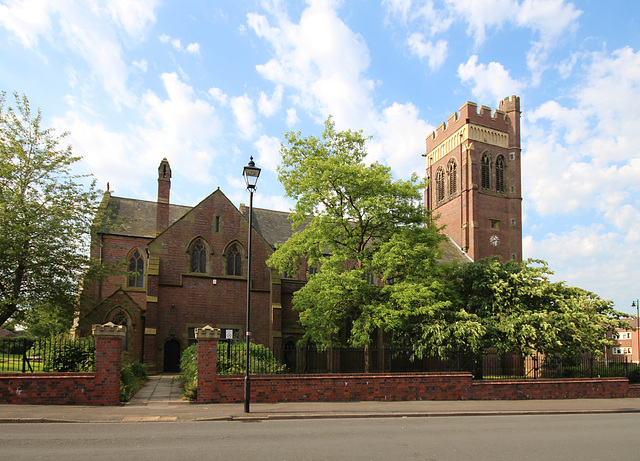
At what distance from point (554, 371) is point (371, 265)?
35.4ft

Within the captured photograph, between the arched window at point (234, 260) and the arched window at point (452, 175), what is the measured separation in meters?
22.9

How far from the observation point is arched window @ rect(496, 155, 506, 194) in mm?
42969

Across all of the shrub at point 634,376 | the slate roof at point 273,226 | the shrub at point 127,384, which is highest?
the slate roof at point 273,226

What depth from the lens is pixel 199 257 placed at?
1118 inches

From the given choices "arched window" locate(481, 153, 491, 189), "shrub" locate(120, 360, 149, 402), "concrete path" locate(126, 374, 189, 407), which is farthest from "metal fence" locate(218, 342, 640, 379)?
"arched window" locate(481, 153, 491, 189)

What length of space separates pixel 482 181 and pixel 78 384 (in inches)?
1454

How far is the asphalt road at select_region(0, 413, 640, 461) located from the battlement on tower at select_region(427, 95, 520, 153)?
1360 inches

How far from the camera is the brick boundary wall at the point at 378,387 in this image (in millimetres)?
14758

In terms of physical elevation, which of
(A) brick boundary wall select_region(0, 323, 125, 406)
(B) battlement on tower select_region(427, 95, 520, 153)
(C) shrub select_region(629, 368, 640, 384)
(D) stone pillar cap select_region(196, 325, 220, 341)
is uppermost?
(B) battlement on tower select_region(427, 95, 520, 153)

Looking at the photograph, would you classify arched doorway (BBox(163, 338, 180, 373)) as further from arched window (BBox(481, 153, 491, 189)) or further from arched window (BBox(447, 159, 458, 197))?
arched window (BBox(481, 153, 491, 189))

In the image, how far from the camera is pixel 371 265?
70.1 ft

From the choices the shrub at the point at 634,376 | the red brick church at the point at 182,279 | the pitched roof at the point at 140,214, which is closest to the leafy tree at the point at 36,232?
the red brick church at the point at 182,279

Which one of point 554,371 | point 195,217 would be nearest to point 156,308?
point 195,217

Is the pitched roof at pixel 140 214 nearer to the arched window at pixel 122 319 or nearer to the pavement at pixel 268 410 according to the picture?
the arched window at pixel 122 319
